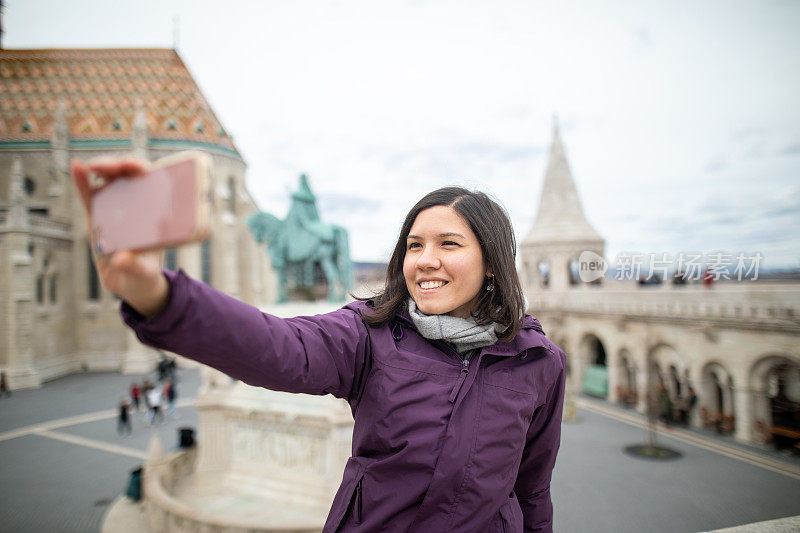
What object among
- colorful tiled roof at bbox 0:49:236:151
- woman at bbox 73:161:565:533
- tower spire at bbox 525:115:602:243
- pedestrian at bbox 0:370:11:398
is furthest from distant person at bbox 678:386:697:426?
colorful tiled roof at bbox 0:49:236:151

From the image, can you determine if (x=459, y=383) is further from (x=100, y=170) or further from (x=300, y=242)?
(x=300, y=242)

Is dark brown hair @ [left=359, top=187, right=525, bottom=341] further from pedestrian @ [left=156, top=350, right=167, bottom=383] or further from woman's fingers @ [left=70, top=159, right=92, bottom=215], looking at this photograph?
pedestrian @ [left=156, top=350, right=167, bottom=383]

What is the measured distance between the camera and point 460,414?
130cm

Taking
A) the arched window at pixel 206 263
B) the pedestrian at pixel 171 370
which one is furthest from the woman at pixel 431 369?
the arched window at pixel 206 263

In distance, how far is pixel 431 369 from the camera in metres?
1.33

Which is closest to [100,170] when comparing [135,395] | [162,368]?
[135,395]

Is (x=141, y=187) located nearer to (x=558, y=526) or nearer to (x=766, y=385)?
(x=558, y=526)

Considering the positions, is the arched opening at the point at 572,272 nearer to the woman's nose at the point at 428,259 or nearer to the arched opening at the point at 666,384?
the arched opening at the point at 666,384

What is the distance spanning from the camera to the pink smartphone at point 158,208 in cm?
75

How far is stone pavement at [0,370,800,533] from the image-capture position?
399 centimetres

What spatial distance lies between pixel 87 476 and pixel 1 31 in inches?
259

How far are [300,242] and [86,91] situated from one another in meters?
4.00

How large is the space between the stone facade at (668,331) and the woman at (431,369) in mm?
5532

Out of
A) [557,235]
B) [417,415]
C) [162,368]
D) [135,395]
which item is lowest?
[135,395]
